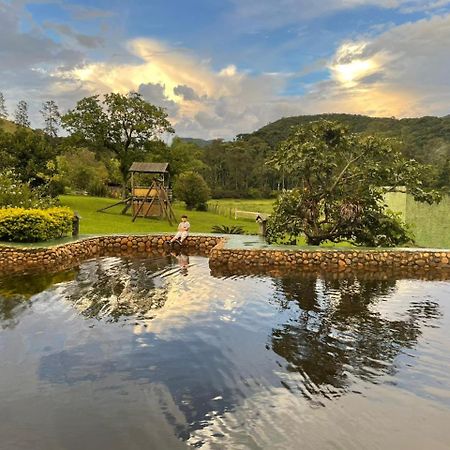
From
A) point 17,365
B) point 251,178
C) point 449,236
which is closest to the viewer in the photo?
point 17,365

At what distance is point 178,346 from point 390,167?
13.5 meters

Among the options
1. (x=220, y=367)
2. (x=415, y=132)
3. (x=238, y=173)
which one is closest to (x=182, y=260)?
(x=220, y=367)

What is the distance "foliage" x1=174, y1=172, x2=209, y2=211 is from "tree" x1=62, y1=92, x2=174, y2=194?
8.05 meters

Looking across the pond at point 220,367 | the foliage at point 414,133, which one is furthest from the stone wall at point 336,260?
the foliage at point 414,133

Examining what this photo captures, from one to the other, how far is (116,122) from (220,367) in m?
32.7

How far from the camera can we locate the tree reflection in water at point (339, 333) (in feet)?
25.2

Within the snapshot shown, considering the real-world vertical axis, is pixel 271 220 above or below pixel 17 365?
above

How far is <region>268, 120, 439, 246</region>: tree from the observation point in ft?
60.3

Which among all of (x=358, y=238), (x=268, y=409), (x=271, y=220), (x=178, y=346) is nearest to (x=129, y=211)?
(x=271, y=220)

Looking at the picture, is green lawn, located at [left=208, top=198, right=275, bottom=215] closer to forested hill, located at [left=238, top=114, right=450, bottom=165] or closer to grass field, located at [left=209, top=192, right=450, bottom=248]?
forested hill, located at [left=238, top=114, right=450, bottom=165]

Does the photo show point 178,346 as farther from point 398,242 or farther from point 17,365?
point 398,242

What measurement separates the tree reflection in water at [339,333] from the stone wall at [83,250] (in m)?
7.98

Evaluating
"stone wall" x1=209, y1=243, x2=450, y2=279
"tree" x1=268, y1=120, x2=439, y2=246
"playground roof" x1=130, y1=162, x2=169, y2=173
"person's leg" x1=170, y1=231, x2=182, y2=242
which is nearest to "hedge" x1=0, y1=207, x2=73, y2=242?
"person's leg" x1=170, y1=231, x2=182, y2=242

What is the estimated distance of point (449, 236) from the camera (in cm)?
2220
